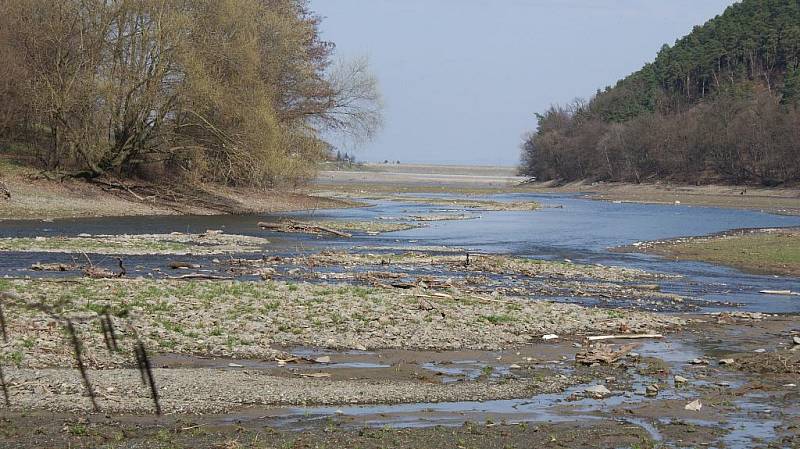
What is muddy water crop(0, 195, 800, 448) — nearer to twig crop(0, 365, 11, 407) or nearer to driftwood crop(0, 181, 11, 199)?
twig crop(0, 365, 11, 407)

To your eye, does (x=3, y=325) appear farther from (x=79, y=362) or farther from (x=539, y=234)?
(x=539, y=234)

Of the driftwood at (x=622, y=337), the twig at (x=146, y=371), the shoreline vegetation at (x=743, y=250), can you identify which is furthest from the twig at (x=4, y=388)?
the shoreline vegetation at (x=743, y=250)

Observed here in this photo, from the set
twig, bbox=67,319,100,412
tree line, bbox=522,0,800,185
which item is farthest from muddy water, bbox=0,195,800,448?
tree line, bbox=522,0,800,185

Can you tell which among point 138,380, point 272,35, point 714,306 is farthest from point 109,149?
point 138,380

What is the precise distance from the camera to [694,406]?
13.0m

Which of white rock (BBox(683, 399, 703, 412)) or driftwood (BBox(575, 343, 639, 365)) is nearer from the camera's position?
white rock (BBox(683, 399, 703, 412))

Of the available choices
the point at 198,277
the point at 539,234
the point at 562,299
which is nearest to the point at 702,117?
the point at 539,234

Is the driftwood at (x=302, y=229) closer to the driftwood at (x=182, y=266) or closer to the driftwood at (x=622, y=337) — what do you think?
the driftwood at (x=182, y=266)

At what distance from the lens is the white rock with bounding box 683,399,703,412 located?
12.9 meters

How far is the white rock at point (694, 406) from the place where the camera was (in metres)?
12.9

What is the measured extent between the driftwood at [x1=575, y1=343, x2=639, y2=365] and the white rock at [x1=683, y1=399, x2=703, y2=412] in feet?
9.04

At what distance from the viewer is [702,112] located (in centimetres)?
13788

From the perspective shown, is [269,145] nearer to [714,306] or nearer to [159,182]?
[159,182]

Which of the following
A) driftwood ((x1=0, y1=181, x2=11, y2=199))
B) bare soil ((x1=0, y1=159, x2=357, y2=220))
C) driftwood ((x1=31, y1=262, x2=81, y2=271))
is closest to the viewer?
driftwood ((x1=31, y1=262, x2=81, y2=271))
